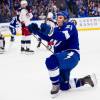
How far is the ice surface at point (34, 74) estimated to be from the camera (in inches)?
204

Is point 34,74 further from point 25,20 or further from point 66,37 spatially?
point 25,20

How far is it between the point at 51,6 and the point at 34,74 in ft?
30.3

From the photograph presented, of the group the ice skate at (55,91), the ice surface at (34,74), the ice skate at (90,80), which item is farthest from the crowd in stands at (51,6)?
the ice skate at (55,91)

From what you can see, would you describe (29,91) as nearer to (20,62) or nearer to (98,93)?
(98,93)

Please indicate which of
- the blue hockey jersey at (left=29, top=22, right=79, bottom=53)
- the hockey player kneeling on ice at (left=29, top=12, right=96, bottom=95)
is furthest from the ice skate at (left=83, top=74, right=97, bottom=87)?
the blue hockey jersey at (left=29, top=22, right=79, bottom=53)

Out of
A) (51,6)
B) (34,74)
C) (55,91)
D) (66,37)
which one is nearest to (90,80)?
(55,91)

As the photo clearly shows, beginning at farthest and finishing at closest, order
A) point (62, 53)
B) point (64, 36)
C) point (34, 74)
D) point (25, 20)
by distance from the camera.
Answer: point (25, 20)
point (34, 74)
point (62, 53)
point (64, 36)

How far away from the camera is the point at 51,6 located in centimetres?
1583

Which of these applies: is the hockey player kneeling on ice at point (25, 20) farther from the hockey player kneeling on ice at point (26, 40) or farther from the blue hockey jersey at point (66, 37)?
the blue hockey jersey at point (66, 37)

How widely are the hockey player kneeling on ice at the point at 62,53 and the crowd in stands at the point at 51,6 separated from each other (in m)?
10.1

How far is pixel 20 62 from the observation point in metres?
8.33

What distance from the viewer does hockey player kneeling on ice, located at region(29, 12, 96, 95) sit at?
16.2 ft

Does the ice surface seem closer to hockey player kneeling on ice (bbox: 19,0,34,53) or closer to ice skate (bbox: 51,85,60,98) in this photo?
ice skate (bbox: 51,85,60,98)

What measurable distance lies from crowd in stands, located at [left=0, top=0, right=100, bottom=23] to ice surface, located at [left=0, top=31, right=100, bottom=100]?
15.6 feet
